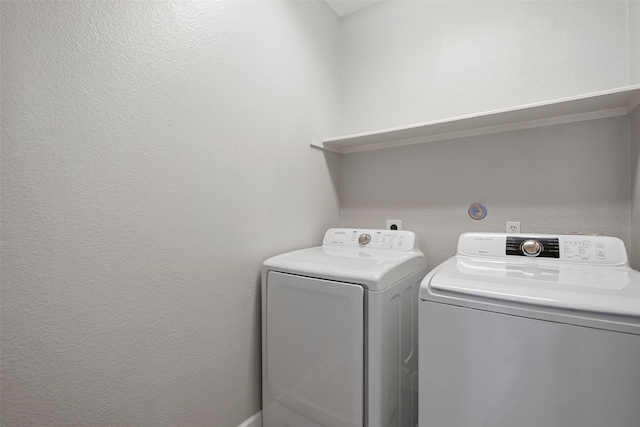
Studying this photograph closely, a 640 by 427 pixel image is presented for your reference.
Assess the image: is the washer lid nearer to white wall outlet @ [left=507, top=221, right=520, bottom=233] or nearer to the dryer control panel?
the dryer control panel

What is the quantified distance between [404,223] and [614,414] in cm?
125

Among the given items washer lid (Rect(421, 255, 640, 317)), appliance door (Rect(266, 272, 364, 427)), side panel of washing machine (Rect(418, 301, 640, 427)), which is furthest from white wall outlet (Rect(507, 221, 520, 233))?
appliance door (Rect(266, 272, 364, 427))

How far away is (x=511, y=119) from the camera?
1.42 meters

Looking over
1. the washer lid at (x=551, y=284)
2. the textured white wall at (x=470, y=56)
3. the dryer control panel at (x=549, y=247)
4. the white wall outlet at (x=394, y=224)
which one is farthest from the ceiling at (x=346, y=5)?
the washer lid at (x=551, y=284)

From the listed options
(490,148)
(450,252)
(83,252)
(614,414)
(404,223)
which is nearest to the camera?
(614,414)

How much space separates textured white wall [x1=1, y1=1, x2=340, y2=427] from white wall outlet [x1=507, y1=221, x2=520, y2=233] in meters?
1.26

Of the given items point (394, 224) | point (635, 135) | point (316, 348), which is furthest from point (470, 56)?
point (316, 348)

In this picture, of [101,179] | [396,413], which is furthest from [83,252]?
[396,413]

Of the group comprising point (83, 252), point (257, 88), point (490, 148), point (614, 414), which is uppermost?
point (257, 88)

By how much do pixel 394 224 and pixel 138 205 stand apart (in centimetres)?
148

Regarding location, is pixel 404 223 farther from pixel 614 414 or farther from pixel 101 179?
pixel 101 179

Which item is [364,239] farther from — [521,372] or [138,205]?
[138,205]

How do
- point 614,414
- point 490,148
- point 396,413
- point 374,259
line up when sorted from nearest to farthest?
1. point 614,414
2. point 396,413
3. point 374,259
4. point 490,148

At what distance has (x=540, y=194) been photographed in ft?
4.74
